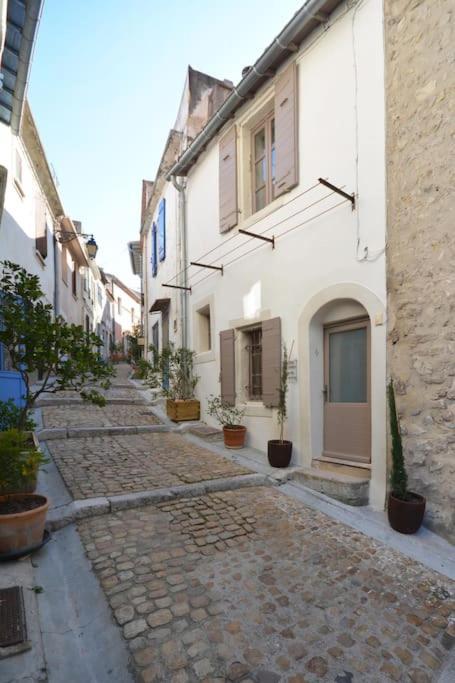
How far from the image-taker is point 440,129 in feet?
11.4

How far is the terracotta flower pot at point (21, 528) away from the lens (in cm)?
264

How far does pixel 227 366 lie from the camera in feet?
21.8

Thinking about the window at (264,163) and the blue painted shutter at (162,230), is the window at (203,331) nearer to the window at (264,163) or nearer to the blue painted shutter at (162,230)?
the window at (264,163)

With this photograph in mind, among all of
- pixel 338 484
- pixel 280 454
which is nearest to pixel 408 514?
pixel 338 484

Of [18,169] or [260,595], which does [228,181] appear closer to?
[18,169]

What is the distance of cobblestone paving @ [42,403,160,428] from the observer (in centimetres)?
692

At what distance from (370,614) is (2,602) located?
2.32 meters

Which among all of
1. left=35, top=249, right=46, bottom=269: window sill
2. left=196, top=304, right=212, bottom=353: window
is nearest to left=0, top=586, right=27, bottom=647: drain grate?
left=196, top=304, right=212, bottom=353: window

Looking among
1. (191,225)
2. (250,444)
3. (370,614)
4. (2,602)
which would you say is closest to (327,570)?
(370,614)

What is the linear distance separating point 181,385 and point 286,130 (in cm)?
535

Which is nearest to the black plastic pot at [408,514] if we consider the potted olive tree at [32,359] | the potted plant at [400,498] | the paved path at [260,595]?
the potted plant at [400,498]

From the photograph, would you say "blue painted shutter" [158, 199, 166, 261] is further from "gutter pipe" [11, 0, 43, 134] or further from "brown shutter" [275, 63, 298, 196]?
"brown shutter" [275, 63, 298, 196]

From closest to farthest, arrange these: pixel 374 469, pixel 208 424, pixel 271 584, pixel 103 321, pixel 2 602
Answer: pixel 2 602, pixel 271 584, pixel 374 469, pixel 208 424, pixel 103 321

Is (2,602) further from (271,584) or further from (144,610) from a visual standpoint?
(271,584)
